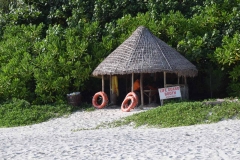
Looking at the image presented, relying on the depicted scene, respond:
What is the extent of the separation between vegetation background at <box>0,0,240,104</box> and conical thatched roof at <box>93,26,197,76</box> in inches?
48.0

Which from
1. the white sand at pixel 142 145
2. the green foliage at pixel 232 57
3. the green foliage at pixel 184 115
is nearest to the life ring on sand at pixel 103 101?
the green foliage at pixel 184 115

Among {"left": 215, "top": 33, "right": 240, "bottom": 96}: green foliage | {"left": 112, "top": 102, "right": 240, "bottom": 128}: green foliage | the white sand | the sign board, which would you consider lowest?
the white sand

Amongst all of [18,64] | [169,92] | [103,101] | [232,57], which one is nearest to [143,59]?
[169,92]

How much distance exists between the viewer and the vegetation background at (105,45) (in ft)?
55.3

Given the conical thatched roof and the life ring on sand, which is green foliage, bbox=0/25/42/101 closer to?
the life ring on sand

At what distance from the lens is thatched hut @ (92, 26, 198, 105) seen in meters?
15.3

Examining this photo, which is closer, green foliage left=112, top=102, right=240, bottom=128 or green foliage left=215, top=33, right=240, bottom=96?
green foliage left=112, top=102, right=240, bottom=128

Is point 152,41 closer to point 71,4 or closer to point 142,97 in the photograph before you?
point 142,97

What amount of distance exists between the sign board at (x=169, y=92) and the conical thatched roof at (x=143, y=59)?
1.88 feet

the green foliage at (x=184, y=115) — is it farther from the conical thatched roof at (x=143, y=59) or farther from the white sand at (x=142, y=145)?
the conical thatched roof at (x=143, y=59)

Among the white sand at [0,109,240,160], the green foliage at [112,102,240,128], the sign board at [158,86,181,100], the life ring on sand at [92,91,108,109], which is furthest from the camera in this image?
the life ring on sand at [92,91,108,109]

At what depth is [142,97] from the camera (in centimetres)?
1557

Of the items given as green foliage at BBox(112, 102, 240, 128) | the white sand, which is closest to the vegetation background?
green foliage at BBox(112, 102, 240, 128)

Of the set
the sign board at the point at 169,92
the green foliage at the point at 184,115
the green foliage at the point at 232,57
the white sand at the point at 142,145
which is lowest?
the white sand at the point at 142,145
